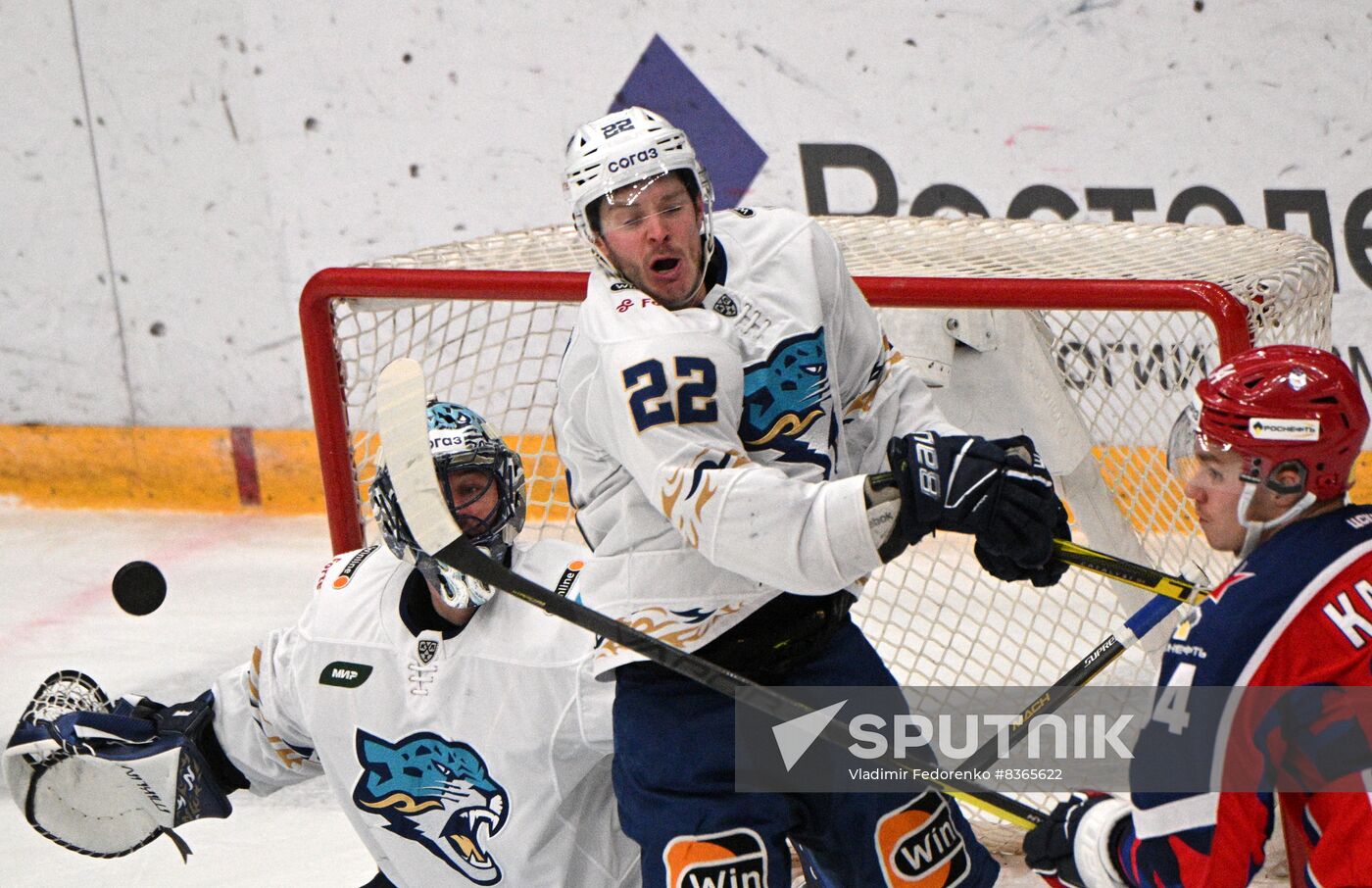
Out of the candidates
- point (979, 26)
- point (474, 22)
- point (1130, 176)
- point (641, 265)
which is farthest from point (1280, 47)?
point (641, 265)

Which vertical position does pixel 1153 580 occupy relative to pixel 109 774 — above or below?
above

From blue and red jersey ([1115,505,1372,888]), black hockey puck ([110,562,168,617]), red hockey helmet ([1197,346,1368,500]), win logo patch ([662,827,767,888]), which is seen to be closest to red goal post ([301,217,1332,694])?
black hockey puck ([110,562,168,617])

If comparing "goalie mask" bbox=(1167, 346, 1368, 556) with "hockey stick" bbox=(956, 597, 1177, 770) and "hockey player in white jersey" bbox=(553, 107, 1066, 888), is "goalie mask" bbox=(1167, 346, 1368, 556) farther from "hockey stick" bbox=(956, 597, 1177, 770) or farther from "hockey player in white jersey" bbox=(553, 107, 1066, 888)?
"hockey stick" bbox=(956, 597, 1177, 770)

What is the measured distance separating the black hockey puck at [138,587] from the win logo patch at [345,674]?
29 cm

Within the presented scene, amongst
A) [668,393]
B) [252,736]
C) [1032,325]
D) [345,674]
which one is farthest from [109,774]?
[1032,325]

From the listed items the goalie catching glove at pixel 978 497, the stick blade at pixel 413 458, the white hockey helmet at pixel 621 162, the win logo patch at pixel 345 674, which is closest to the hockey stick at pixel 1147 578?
the goalie catching glove at pixel 978 497

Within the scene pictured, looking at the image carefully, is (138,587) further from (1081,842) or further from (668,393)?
(1081,842)

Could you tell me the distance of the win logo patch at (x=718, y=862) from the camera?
167cm

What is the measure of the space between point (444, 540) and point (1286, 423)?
0.89 meters

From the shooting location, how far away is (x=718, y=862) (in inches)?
65.9

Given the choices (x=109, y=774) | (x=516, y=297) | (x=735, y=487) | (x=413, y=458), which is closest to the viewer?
(x=735, y=487)

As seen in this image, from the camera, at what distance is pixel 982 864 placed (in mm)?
1808

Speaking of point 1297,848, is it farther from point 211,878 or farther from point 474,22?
point 474,22

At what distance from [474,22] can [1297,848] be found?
2922 mm
